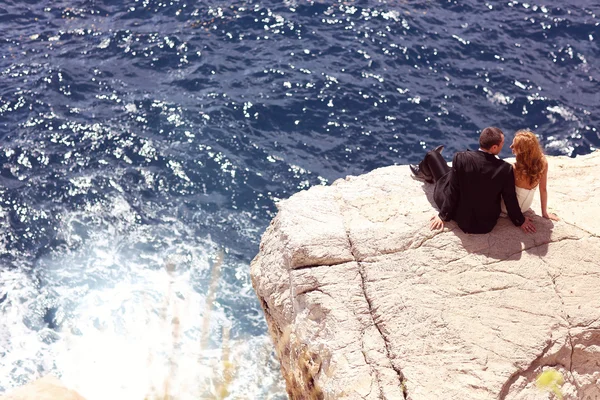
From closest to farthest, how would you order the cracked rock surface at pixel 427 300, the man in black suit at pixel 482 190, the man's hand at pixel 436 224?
the cracked rock surface at pixel 427 300 < the man in black suit at pixel 482 190 < the man's hand at pixel 436 224

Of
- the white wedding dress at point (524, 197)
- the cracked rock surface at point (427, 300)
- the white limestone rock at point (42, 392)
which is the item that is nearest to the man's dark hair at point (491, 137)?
the white wedding dress at point (524, 197)

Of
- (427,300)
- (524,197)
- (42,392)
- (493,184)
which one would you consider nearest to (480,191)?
(493,184)

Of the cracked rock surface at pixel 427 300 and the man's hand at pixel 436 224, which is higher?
the man's hand at pixel 436 224

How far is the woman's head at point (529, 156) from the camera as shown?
7.40 m

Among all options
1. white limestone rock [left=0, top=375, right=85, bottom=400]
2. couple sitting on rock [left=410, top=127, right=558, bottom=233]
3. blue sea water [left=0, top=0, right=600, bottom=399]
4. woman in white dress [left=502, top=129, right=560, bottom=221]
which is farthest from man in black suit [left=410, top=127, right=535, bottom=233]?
white limestone rock [left=0, top=375, right=85, bottom=400]

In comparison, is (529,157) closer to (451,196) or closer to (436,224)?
(451,196)

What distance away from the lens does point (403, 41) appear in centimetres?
1648

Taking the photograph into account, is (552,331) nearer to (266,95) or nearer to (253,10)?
(266,95)

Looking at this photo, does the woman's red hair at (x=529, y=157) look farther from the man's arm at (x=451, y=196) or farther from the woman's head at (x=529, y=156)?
the man's arm at (x=451, y=196)

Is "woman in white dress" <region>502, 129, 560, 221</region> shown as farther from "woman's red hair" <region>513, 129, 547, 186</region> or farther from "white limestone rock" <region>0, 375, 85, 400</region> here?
"white limestone rock" <region>0, 375, 85, 400</region>

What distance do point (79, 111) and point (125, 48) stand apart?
272 cm

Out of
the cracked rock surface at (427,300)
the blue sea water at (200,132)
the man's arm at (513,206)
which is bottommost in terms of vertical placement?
the blue sea water at (200,132)

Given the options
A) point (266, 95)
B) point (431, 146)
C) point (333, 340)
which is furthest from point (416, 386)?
point (266, 95)

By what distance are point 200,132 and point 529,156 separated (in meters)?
8.57
